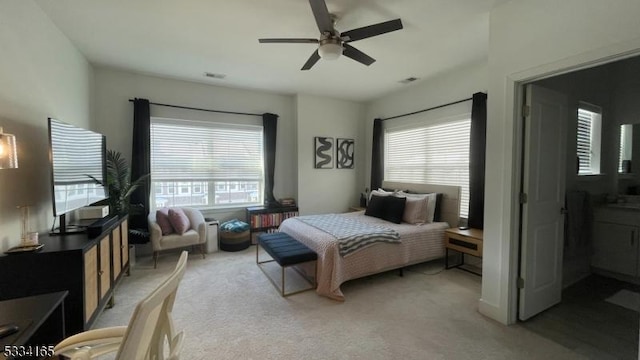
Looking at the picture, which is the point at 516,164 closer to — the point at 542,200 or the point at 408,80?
the point at 542,200

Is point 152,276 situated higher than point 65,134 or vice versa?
point 65,134

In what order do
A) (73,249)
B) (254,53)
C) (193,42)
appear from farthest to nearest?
(254,53) < (193,42) < (73,249)

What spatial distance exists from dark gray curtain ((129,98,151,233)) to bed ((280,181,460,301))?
83.2 inches

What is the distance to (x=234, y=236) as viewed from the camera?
4.31 m

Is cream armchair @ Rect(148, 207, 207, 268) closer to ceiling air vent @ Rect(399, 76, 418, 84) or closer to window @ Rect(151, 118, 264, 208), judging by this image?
window @ Rect(151, 118, 264, 208)

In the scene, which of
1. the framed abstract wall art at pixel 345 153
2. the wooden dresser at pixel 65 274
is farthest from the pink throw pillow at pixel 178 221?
the framed abstract wall art at pixel 345 153

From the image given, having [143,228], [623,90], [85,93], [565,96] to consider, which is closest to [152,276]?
Answer: [143,228]

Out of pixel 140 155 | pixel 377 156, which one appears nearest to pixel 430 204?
pixel 377 156

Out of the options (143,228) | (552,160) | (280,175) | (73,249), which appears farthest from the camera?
(280,175)

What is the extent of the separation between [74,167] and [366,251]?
2925 millimetres

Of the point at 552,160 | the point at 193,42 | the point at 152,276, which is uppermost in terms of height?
the point at 193,42

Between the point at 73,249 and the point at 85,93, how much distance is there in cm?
261

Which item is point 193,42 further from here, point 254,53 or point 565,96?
point 565,96

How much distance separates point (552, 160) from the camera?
2.50 metres
